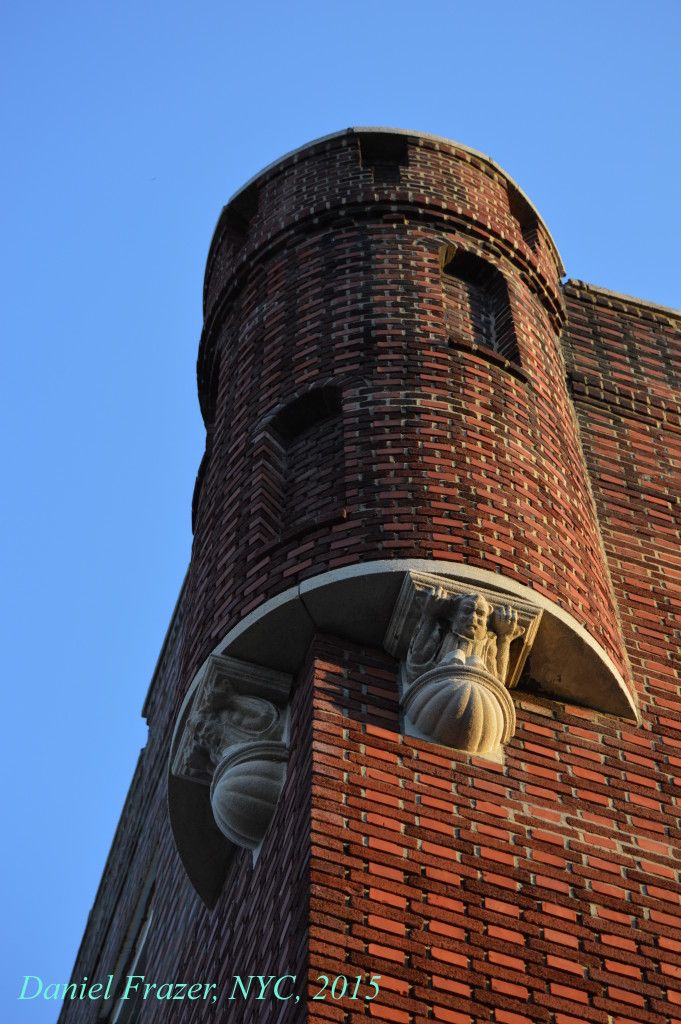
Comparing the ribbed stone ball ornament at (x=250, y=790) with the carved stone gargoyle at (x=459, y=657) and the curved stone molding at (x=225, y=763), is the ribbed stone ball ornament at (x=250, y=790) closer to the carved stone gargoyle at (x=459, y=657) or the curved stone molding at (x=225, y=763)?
the curved stone molding at (x=225, y=763)

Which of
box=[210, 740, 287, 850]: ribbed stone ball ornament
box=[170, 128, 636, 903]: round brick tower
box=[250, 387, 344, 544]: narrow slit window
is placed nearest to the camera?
box=[210, 740, 287, 850]: ribbed stone ball ornament

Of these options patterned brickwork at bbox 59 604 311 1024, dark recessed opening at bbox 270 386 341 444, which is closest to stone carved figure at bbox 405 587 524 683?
patterned brickwork at bbox 59 604 311 1024

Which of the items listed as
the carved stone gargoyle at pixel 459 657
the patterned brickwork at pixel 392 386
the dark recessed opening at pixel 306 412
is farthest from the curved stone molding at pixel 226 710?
the dark recessed opening at pixel 306 412

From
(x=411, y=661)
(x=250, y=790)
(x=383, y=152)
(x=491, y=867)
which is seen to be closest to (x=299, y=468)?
(x=411, y=661)

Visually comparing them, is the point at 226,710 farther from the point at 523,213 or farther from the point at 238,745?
the point at 523,213

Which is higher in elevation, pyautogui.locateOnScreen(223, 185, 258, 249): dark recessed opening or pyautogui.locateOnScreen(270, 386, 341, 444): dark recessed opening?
pyautogui.locateOnScreen(223, 185, 258, 249): dark recessed opening

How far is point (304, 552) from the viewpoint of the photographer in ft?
35.6

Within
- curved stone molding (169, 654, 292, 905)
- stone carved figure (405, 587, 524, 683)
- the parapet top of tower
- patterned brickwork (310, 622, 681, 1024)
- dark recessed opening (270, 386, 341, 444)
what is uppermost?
the parapet top of tower

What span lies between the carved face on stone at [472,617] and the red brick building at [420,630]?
0.02 metres

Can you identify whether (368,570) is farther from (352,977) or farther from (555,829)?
(352,977)

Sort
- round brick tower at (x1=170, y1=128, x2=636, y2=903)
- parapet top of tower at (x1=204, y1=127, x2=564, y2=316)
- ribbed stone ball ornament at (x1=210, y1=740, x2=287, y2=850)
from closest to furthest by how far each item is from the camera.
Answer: ribbed stone ball ornament at (x1=210, y1=740, x2=287, y2=850), round brick tower at (x1=170, y1=128, x2=636, y2=903), parapet top of tower at (x1=204, y1=127, x2=564, y2=316)

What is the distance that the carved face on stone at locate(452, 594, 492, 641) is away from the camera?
10.3 meters

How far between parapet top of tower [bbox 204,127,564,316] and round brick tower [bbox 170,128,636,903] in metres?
0.03

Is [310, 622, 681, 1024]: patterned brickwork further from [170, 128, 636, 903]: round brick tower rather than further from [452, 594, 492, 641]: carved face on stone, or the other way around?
[452, 594, 492, 641]: carved face on stone
